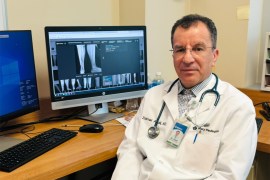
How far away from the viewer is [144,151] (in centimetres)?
136

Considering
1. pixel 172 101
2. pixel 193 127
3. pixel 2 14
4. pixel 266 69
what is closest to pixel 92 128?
pixel 172 101

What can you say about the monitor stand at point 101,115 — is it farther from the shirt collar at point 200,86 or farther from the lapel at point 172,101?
the shirt collar at point 200,86

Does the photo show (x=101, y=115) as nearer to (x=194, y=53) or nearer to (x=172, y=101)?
(x=172, y=101)

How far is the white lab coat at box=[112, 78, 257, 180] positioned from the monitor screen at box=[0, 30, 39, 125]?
0.56 metres

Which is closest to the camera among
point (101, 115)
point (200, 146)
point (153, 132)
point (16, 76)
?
point (200, 146)

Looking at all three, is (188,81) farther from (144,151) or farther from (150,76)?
(150,76)

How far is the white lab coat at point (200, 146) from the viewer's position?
116 centimetres

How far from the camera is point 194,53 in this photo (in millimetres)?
1306

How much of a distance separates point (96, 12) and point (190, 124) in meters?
1.15

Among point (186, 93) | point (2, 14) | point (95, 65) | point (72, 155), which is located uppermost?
point (2, 14)

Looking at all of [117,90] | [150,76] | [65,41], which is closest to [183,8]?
[150,76]

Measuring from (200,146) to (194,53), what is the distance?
39 cm

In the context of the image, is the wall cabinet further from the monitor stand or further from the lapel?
the monitor stand

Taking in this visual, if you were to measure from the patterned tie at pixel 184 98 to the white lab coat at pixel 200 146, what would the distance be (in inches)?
1.1
